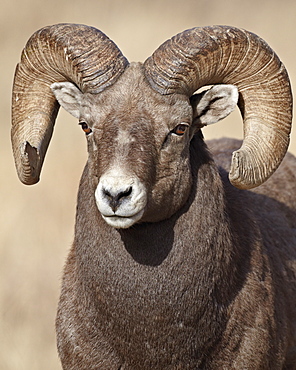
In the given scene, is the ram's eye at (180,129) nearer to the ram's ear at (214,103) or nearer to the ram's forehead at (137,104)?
the ram's forehead at (137,104)

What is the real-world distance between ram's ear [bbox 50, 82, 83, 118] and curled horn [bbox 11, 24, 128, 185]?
0.09 m

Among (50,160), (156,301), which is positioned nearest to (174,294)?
(156,301)

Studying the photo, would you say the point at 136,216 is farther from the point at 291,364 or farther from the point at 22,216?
the point at 22,216

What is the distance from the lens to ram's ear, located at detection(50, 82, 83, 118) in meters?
6.79

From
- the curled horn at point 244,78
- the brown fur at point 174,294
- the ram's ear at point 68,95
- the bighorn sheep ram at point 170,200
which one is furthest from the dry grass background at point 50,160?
the curled horn at point 244,78

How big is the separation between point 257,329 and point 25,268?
771 centimetres

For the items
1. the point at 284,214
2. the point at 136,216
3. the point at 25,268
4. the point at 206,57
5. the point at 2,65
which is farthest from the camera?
the point at 2,65

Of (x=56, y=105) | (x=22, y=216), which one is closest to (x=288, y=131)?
(x=56, y=105)

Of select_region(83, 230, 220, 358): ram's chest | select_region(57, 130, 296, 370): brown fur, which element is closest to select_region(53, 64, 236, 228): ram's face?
select_region(57, 130, 296, 370): brown fur

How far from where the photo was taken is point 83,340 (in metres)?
6.65

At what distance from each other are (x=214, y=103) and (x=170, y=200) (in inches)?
43.7

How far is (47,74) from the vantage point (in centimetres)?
703

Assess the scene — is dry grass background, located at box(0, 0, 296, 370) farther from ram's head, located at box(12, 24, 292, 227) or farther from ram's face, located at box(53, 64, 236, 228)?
ram's face, located at box(53, 64, 236, 228)

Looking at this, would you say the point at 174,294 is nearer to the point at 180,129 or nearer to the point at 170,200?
the point at 170,200
